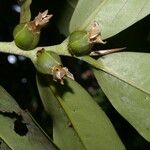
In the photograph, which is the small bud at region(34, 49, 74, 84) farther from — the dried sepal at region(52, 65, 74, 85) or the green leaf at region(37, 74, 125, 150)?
the green leaf at region(37, 74, 125, 150)

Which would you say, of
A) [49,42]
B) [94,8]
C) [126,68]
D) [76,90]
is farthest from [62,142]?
[49,42]

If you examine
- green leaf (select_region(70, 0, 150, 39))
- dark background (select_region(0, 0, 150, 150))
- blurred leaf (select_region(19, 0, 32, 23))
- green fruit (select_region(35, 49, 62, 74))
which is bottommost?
dark background (select_region(0, 0, 150, 150))

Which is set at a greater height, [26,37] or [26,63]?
[26,37]

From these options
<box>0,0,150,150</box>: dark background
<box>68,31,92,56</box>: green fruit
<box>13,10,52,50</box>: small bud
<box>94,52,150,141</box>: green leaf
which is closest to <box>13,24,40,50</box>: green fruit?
<box>13,10,52,50</box>: small bud

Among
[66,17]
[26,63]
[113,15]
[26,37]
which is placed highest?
[26,37]

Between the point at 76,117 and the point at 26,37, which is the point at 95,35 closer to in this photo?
the point at 26,37

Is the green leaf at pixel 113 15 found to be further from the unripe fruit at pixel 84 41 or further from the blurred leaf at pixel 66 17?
the blurred leaf at pixel 66 17

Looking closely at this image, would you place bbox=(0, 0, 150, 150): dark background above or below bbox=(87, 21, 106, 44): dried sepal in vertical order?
below

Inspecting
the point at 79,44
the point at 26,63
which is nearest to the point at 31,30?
the point at 79,44

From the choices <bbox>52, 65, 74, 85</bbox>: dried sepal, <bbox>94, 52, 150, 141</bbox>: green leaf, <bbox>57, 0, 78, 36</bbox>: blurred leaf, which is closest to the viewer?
<bbox>52, 65, 74, 85</bbox>: dried sepal

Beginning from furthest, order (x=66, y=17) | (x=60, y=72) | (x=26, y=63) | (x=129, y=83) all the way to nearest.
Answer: (x=26, y=63) → (x=66, y=17) → (x=129, y=83) → (x=60, y=72)
